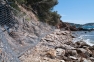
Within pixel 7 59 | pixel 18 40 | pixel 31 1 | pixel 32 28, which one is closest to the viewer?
pixel 7 59

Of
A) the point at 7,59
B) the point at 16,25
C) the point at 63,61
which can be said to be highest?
the point at 16,25

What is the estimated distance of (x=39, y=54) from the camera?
31.3 feet

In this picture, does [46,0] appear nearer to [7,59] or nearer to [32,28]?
[32,28]

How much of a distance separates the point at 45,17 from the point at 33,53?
18.6m

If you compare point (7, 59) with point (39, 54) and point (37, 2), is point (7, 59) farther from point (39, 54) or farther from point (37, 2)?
point (37, 2)

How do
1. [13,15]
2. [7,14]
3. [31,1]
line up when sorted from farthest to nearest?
[31,1] → [13,15] → [7,14]

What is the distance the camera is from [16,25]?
1045 centimetres

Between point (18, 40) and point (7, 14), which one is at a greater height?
point (7, 14)

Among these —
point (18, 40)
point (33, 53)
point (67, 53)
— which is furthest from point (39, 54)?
point (67, 53)

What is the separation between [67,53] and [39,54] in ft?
5.85

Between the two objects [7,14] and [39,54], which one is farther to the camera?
[7,14]

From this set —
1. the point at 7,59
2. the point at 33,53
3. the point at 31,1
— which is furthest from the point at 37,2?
the point at 7,59

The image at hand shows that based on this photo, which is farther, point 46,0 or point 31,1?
point 46,0

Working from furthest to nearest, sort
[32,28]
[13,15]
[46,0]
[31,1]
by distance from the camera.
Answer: [46,0] < [31,1] < [32,28] < [13,15]
